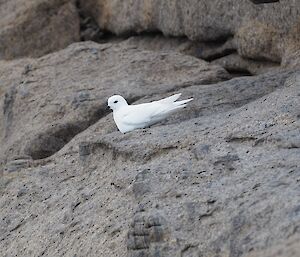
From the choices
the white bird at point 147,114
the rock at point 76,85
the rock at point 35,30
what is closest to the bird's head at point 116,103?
the white bird at point 147,114

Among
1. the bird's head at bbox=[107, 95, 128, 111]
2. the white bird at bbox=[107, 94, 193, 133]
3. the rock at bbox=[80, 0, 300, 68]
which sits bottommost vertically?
the rock at bbox=[80, 0, 300, 68]

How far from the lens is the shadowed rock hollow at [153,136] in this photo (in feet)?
18.3

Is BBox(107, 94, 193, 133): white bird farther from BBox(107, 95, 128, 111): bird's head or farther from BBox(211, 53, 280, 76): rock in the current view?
BBox(211, 53, 280, 76): rock

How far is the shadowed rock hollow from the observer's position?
Result: 5.59 m

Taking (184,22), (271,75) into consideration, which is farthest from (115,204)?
(184,22)

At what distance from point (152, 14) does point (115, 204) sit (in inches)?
197

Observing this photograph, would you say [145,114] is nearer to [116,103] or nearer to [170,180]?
[116,103]

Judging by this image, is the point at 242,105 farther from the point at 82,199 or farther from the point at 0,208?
the point at 0,208

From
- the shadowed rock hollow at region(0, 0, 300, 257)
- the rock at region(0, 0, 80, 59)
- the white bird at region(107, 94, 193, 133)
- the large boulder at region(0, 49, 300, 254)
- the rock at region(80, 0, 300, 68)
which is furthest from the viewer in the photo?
the rock at region(0, 0, 80, 59)

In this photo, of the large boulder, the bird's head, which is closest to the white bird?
the large boulder

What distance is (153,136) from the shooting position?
273 inches

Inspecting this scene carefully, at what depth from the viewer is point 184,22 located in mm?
10523

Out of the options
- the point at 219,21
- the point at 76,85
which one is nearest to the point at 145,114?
the point at 76,85

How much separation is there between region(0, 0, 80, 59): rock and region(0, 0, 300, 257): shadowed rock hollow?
18 mm
